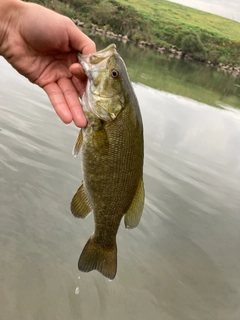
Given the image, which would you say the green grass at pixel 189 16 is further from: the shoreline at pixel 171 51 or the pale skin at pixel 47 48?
the pale skin at pixel 47 48

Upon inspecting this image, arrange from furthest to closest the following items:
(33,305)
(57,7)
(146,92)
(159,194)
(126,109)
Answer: (57,7) < (146,92) < (159,194) < (33,305) < (126,109)

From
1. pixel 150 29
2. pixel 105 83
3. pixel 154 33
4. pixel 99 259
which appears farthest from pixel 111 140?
pixel 150 29

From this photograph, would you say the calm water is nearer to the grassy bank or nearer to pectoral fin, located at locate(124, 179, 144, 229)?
pectoral fin, located at locate(124, 179, 144, 229)

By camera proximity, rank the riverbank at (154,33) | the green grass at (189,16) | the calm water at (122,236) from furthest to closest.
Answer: the green grass at (189,16) → the riverbank at (154,33) → the calm water at (122,236)

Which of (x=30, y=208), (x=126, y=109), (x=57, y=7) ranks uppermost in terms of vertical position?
Answer: (x=126, y=109)

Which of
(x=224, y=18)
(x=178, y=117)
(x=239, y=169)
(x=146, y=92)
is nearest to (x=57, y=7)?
(x=146, y=92)

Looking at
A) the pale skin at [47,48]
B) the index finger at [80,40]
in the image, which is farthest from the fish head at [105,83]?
the index finger at [80,40]

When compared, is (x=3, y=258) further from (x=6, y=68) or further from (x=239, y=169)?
(x=6, y=68)
